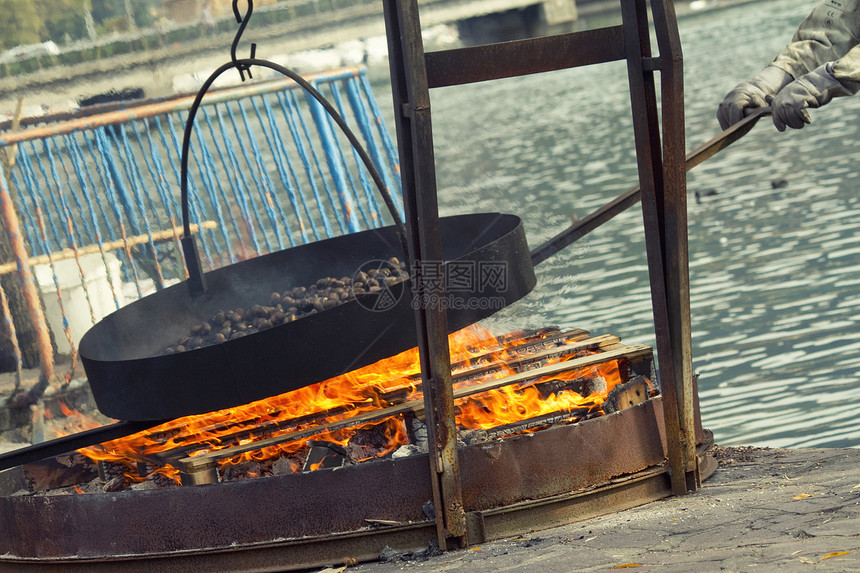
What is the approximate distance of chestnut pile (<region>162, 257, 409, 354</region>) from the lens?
3.98 meters

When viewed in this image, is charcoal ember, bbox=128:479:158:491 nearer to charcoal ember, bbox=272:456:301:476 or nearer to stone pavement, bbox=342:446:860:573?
charcoal ember, bbox=272:456:301:476

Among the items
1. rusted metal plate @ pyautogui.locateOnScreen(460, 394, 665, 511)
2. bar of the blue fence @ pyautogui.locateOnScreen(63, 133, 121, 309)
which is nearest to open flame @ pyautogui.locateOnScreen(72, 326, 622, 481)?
rusted metal plate @ pyautogui.locateOnScreen(460, 394, 665, 511)

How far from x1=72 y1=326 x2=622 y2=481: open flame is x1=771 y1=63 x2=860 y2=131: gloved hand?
1130mm

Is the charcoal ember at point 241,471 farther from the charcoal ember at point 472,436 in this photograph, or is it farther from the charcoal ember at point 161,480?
the charcoal ember at point 472,436

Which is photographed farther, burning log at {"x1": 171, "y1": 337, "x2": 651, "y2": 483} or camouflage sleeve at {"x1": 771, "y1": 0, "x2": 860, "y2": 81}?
camouflage sleeve at {"x1": 771, "y1": 0, "x2": 860, "y2": 81}

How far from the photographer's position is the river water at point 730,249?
5.17 m

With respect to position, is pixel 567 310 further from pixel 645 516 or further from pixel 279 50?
pixel 279 50

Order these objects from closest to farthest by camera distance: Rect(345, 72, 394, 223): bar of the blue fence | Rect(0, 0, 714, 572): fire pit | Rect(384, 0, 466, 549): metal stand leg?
Rect(384, 0, 466, 549): metal stand leg < Rect(0, 0, 714, 572): fire pit < Rect(345, 72, 394, 223): bar of the blue fence

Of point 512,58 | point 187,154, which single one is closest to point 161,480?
point 187,154

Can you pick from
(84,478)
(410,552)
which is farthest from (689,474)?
(84,478)

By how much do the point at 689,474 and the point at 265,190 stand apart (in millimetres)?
5189

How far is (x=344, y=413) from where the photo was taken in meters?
3.65

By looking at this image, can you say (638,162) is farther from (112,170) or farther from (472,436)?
(112,170)

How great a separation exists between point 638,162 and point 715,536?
1.26 metres
